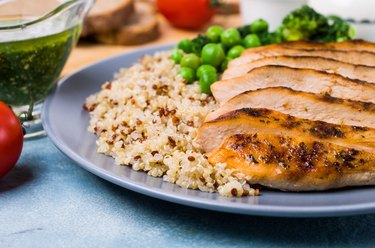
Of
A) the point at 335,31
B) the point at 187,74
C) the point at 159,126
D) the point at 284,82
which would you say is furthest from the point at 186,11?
the point at 159,126

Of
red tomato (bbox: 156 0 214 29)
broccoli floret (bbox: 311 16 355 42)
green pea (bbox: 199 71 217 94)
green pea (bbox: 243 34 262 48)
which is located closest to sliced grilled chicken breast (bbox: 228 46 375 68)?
green pea (bbox: 199 71 217 94)

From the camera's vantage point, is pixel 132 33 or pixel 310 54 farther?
pixel 132 33

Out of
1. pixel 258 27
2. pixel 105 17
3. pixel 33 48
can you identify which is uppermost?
pixel 258 27

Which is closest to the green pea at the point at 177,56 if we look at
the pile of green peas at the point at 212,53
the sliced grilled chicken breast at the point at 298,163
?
the pile of green peas at the point at 212,53

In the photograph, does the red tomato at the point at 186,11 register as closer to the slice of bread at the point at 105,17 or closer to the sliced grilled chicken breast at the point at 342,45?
the slice of bread at the point at 105,17

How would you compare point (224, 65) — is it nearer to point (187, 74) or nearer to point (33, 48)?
point (187, 74)

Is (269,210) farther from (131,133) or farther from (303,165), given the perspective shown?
(131,133)
